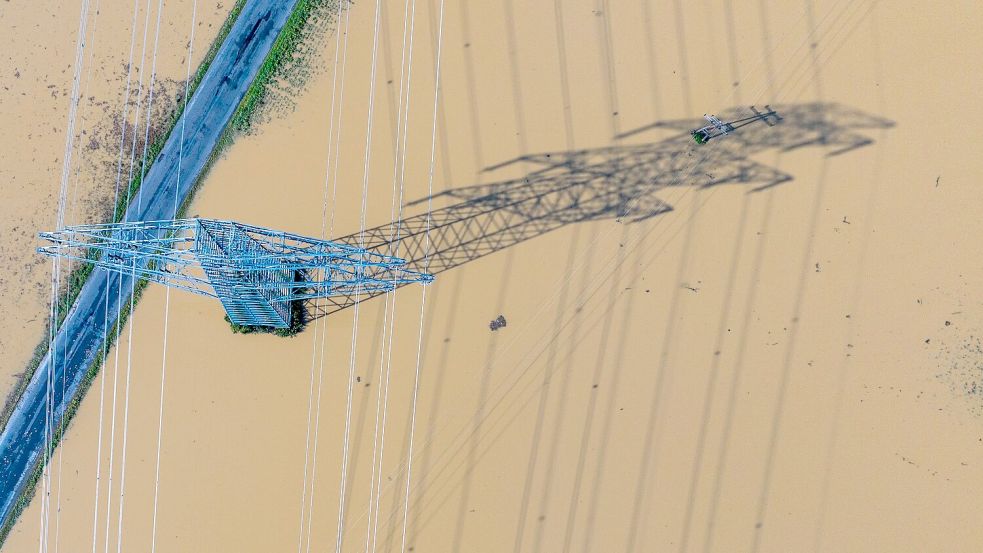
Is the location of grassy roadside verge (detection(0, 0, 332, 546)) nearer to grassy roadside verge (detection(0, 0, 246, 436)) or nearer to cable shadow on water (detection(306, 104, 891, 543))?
grassy roadside verge (detection(0, 0, 246, 436))

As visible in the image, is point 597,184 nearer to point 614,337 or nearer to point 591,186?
point 591,186

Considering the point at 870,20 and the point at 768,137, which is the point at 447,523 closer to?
the point at 768,137

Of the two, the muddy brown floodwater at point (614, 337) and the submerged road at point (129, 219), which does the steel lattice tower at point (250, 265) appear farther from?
the submerged road at point (129, 219)

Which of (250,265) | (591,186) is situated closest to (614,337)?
(591,186)

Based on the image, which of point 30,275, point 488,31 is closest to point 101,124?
point 30,275

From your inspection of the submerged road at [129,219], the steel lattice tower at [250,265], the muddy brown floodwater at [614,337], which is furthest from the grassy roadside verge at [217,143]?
the steel lattice tower at [250,265]

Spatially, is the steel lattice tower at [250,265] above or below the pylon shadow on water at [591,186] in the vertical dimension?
below

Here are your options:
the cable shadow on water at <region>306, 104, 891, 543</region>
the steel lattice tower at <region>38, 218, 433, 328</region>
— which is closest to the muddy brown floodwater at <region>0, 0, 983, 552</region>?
the cable shadow on water at <region>306, 104, 891, 543</region>
